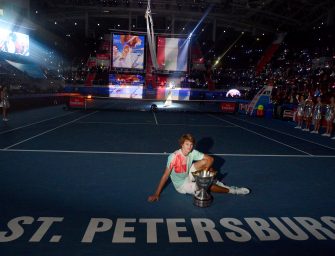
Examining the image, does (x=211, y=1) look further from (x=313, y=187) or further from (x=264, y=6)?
(x=313, y=187)

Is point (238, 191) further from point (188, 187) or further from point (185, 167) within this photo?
point (185, 167)

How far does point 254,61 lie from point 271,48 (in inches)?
112

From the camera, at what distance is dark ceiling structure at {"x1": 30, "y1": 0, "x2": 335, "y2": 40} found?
4034 cm

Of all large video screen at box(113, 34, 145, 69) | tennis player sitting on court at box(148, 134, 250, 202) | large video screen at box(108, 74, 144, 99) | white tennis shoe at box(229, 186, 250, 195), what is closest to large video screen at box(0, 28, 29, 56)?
large video screen at box(108, 74, 144, 99)

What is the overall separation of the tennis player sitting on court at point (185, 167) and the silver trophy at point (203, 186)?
205mm

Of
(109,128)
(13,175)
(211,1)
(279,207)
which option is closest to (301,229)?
(279,207)

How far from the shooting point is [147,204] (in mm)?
5547

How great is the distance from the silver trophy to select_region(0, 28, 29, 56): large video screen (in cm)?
2945

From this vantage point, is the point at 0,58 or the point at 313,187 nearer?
the point at 313,187

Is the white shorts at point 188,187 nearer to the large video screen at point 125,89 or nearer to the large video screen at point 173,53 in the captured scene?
the large video screen at point 173,53

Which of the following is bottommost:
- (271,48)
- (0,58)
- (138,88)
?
(138,88)

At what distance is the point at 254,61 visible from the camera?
4494 centimetres

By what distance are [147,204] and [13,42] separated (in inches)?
1237

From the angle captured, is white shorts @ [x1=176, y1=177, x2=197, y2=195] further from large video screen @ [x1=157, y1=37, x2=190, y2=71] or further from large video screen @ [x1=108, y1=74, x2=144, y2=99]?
large video screen @ [x1=108, y1=74, x2=144, y2=99]
